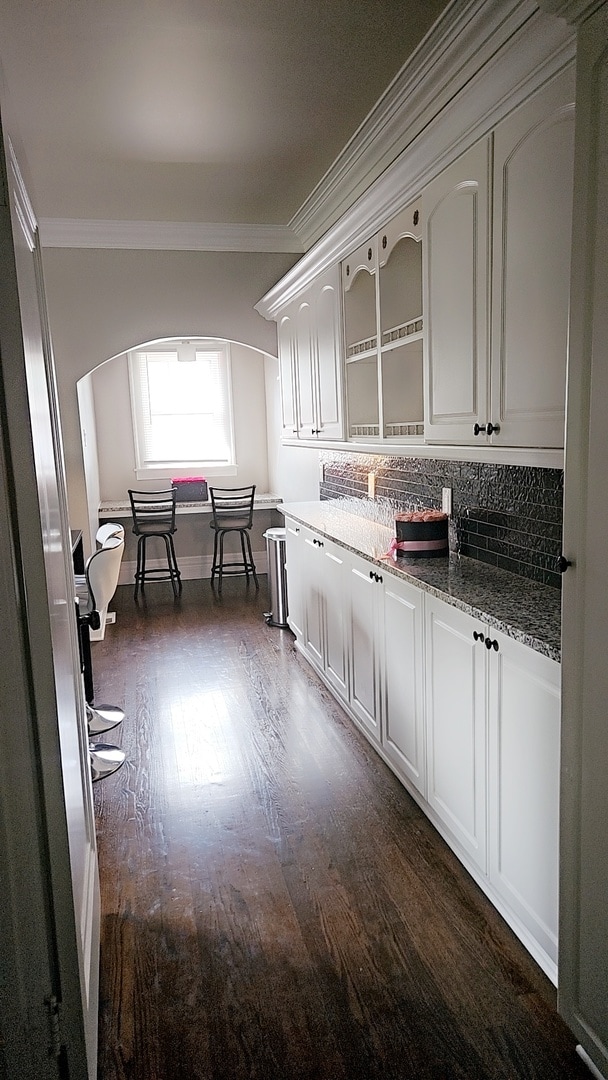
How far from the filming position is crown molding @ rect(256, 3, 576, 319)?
6.01ft

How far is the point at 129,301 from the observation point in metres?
4.82

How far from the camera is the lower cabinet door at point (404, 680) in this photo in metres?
2.69

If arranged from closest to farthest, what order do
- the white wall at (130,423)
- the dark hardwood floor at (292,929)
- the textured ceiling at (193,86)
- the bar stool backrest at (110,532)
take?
the dark hardwood floor at (292,929), the textured ceiling at (193,86), the bar stool backrest at (110,532), the white wall at (130,423)

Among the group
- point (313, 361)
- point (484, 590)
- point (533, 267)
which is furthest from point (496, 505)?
point (313, 361)

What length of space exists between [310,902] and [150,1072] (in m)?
0.71

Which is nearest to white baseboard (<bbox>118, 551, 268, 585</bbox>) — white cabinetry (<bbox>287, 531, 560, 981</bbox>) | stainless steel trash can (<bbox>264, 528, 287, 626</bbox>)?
stainless steel trash can (<bbox>264, 528, 287, 626</bbox>)

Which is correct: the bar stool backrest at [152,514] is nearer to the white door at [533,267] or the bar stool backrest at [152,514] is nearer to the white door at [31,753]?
the white door at [533,267]

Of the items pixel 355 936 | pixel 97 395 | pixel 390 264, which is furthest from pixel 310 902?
pixel 97 395

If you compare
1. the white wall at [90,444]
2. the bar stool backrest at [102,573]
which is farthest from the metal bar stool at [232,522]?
the bar stool backrest at [102,573]

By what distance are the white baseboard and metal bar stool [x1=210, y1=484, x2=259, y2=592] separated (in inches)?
7.3

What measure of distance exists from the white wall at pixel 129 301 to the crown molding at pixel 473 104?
1727 millimetres

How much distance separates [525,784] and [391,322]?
2.07m

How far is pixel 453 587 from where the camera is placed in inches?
97.0

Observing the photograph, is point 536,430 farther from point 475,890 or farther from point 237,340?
point 237,340
